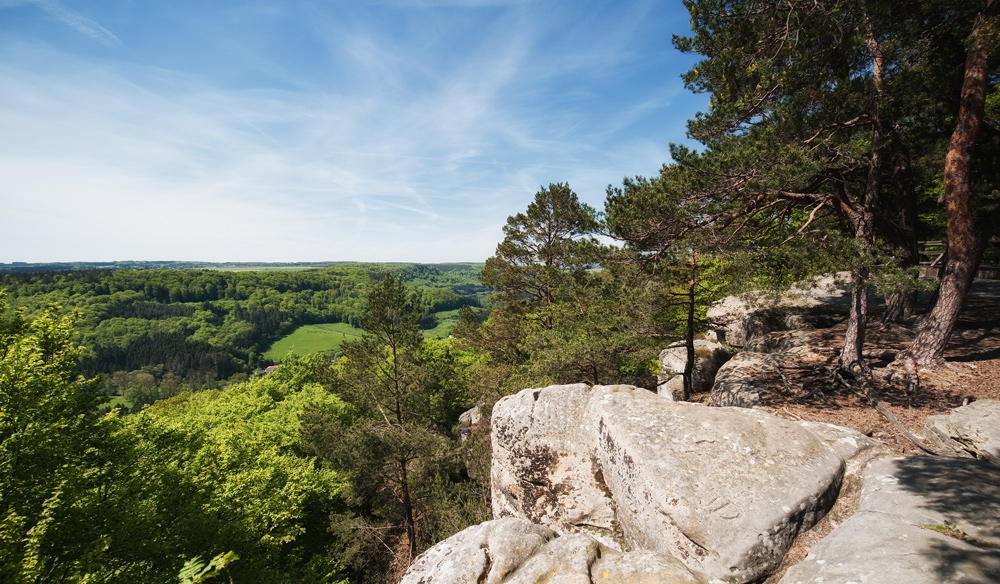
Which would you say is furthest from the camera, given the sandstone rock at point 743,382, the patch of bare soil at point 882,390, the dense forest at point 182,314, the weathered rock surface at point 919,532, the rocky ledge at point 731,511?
the dense forest at point 182,314

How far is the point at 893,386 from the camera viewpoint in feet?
28.9

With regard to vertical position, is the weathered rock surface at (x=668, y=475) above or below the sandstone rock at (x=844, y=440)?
below

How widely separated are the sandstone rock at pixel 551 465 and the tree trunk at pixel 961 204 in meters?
8.24

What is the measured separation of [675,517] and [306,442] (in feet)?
55.7

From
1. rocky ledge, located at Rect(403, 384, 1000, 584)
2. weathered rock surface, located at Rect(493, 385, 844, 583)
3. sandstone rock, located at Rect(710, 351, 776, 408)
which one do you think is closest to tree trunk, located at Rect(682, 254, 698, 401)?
sandstone rock, located at Rect(710, 351, 776, 408)

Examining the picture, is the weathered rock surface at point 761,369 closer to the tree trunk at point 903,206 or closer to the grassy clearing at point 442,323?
the tree trunk at point 903,206

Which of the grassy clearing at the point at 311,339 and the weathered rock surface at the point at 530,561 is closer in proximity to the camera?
the weathered rock surface at the point at 530,561

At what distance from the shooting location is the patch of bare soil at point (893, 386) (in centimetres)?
780

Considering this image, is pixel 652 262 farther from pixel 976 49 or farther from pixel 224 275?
pixel 224 275

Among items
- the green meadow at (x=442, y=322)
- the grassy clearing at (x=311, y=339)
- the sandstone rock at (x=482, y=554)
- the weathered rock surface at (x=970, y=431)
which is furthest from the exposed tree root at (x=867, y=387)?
the green meadow at (x=442, y=322)

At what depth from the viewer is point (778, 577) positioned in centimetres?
534

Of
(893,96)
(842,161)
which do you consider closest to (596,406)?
(842,161)

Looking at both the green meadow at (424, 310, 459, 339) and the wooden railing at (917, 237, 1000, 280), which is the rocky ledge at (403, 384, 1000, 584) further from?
the green meadow at (424, 310, 459, 339)

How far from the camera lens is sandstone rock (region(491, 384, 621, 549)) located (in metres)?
8.80
